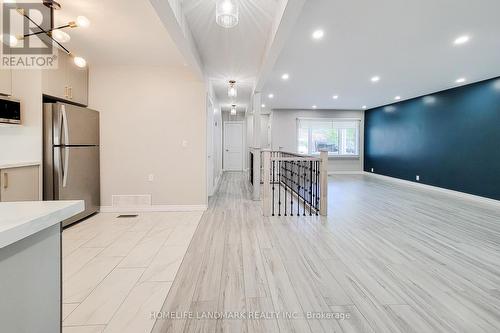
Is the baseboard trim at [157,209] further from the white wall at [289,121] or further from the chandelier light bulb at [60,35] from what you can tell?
the white wall at [289,121]

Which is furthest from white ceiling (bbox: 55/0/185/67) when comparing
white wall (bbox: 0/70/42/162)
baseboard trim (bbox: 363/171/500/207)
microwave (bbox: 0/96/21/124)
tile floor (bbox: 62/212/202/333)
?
baseboard trim (bbox: 363/171/500/207)

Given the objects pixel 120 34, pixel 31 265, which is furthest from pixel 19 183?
pixel 31 265

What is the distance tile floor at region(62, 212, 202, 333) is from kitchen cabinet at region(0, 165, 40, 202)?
66cm

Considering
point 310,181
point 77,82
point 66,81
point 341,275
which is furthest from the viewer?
point 310,181

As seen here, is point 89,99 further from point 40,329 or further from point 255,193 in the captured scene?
point 40,329

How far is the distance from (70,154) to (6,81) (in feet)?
3.50

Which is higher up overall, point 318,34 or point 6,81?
point 318,34

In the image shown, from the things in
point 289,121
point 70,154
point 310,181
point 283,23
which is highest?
point 289,121

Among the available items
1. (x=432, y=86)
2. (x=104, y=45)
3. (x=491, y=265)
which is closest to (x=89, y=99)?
(x=104, y=45)

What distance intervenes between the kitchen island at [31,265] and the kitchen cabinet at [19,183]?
7.86 feet

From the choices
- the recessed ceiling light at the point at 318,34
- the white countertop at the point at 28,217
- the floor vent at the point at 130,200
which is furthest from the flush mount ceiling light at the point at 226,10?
the floor vent at the point at 130,200

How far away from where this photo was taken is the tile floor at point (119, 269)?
1.68 meters

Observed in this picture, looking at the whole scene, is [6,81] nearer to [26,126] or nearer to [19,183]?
[26,126]

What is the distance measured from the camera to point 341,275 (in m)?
2.21
